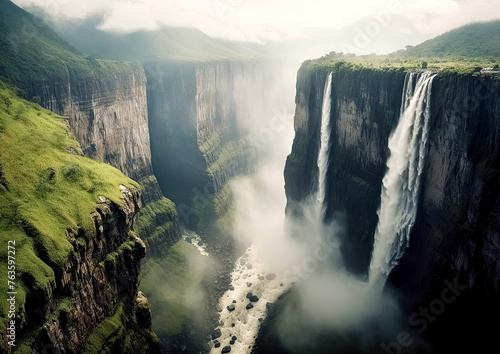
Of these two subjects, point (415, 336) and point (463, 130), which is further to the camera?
point (415, 336)

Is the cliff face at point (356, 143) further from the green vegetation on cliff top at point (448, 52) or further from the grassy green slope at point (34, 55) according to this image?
the grassy green slope at point (34, 55)

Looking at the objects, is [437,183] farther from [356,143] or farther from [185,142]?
[185,142]

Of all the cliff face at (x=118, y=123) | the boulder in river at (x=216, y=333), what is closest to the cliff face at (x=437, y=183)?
the boulder in river at (x=216, y=333)

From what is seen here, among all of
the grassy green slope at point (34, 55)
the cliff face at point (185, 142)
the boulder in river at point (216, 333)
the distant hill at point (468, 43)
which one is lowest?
the boulder in river at point (216, 333)

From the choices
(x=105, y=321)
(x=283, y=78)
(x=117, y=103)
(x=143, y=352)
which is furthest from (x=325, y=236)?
(x=283, y=78)

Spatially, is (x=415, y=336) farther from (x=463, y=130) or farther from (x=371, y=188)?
(x=463, y=130)

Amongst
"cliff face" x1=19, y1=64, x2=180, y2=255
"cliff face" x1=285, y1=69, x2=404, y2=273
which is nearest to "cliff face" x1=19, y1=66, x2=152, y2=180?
"cliff face" x1=19, y1=64, x2=180, y2=255
